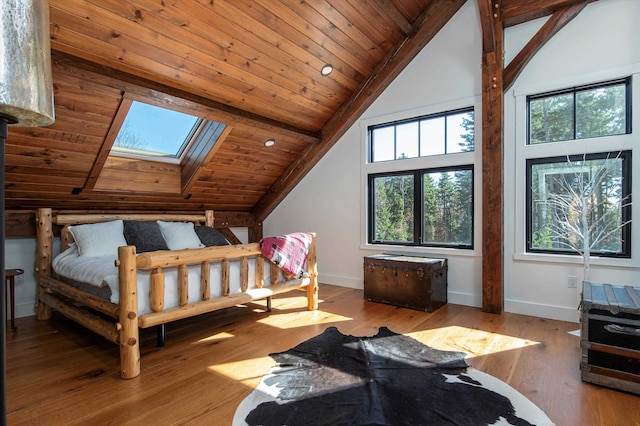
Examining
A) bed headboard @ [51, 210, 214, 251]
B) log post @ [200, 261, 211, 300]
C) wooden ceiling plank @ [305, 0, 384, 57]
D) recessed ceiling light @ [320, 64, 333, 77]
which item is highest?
wooden ceiling plank @ [305, 0, 384, 57]

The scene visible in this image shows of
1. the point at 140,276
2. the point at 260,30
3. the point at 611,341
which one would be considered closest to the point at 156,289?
the point at 140,276

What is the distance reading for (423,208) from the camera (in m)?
4.23

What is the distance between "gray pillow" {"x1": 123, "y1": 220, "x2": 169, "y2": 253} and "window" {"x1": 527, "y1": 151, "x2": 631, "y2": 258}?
3.98 meters

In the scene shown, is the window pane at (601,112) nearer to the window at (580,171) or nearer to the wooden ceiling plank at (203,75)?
the window at (580,171)

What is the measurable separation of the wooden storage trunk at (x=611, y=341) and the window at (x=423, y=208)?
1.76 metres

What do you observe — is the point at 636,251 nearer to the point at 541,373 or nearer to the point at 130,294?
the point at 541,373

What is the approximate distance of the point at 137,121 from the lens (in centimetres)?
354

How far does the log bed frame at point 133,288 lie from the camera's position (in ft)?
7.41

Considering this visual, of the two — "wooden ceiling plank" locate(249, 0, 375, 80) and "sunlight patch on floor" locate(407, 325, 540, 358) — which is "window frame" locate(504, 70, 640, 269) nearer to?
"sunlight patch on floor" locate(407, 325, 540, 358)

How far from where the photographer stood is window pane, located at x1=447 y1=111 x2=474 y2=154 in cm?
386

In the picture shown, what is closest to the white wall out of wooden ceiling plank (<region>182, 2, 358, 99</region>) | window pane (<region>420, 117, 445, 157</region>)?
window pane (<region>420, 117, 445, 157</region>)

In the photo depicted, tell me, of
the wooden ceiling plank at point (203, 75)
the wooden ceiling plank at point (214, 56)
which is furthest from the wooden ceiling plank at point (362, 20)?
the wooden ceiling plank at point (203, 75)

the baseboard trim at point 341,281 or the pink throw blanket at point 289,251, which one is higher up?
the pink throw blanket at point 289,251

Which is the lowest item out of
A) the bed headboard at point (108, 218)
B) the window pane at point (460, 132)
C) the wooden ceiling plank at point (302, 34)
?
the bed headboard at point (108, 218)
